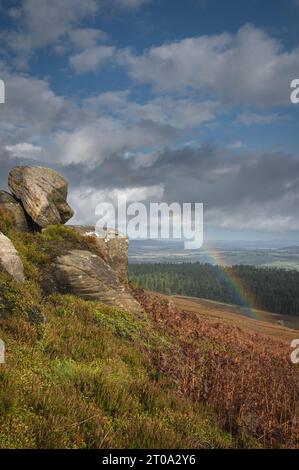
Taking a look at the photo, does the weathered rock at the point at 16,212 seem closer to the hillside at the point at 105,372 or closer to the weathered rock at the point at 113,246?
the hillside at the point at 105,372

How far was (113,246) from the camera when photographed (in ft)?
72.6

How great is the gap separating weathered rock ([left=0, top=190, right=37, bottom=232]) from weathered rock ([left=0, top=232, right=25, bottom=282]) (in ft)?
16.5

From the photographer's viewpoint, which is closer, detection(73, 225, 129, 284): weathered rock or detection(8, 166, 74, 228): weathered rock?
detection(8, 166, 74, 228): weathered rock

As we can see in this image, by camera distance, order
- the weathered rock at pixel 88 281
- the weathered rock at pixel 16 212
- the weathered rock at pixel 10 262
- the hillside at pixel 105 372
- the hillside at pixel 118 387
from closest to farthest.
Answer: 1. the hillside at pixel 118 387
2. the hillside at pixel 105 372
3. the weathered rock at pixel 10 262
4. the weathered rock at pixel 88 281
5. the weathered rock at pixel 16 212

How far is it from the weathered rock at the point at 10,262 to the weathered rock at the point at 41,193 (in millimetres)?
6057

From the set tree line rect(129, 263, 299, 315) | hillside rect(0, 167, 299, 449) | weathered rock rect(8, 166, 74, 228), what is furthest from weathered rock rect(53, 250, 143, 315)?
tree line rect(129, 263, 299, 315)

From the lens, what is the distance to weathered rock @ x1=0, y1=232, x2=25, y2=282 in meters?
12.3

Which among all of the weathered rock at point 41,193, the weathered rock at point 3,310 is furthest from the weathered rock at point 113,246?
the weathered rock at point 3,310

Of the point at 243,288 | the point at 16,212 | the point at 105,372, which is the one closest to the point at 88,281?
the point at 16,212

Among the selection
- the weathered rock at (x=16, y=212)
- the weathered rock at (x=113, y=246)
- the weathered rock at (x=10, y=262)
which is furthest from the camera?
the weathered rock at (x=113, y=246)

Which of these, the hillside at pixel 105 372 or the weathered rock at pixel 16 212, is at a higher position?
the weathered rock at pixel 16 212

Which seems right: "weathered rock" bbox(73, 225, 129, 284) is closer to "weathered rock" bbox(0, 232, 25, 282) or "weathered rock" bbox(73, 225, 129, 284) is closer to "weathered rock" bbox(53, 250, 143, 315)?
"weathered rock" bbox(53, 250, 143, 315)

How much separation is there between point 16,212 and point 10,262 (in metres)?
6.94

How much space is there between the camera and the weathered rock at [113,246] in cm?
2104
